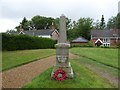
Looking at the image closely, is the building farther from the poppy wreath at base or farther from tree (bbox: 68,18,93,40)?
the poppy wreath at base

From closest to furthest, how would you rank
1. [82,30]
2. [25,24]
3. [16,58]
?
1. [16,58]
2. [82,30]
3. [25,24]

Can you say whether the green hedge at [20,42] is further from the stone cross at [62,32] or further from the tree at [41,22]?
the tree at [41,22]

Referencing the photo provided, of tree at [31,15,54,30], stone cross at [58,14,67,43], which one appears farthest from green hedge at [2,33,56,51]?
tree at [31,15,54,30]

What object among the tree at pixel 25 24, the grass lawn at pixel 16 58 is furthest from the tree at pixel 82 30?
the grass lawn at pixel 16 58

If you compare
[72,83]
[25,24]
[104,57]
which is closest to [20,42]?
[104,57]

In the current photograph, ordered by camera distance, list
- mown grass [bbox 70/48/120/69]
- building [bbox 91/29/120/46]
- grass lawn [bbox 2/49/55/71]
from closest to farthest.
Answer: grass lawn [bbox 2/49/55/71]
mown grass [bbox 70/48/120/69]
building [bbox 91/29/120/46]

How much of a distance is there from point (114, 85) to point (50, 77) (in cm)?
311

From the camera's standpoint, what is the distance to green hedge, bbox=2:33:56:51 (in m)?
33.8

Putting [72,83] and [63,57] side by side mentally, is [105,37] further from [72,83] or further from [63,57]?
[72,83]

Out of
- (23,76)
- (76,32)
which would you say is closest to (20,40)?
(23,76)

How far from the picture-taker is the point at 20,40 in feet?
127

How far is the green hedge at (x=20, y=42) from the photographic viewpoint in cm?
3378

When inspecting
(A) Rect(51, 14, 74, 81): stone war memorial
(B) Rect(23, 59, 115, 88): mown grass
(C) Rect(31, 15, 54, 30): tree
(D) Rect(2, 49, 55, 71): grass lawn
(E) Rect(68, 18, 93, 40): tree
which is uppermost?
(C) Rect(31, 15, 54, 30): tree

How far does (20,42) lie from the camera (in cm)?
3869
